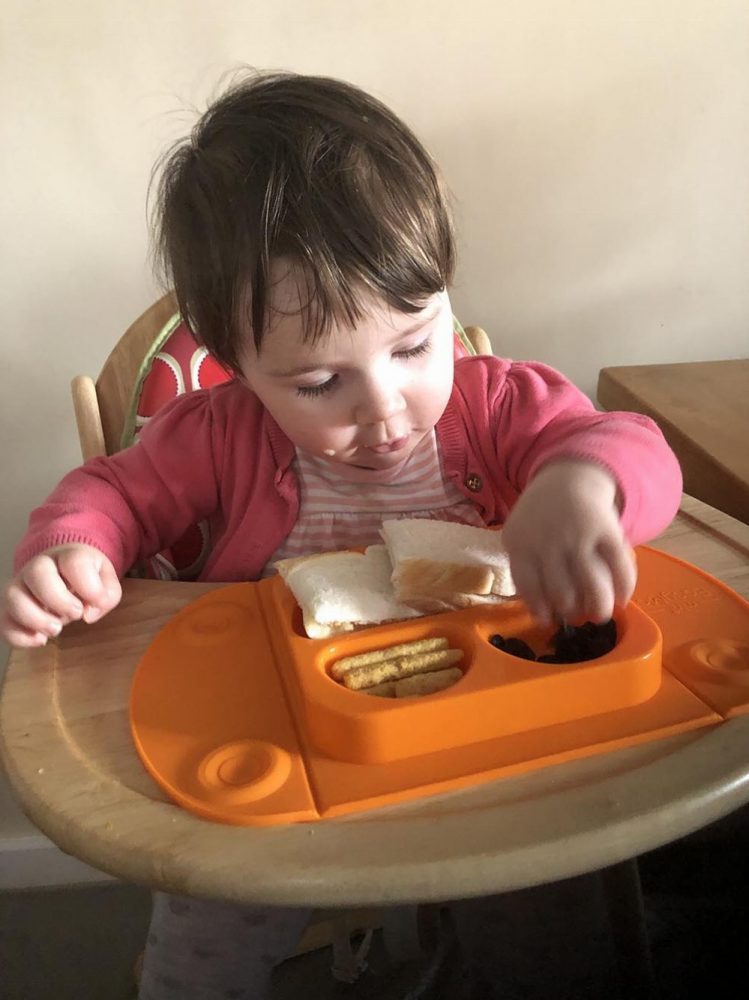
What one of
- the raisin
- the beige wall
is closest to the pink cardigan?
the raisin

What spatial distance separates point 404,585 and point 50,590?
24 centimetres

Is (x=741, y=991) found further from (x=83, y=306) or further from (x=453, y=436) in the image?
(x=83, y=306)

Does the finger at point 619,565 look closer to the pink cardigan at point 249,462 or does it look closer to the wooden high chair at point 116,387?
the pink cardigan at point 249,462

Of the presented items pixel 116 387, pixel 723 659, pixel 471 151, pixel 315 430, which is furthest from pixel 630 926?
pixel 471 151

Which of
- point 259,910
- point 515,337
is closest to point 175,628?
point 259,910

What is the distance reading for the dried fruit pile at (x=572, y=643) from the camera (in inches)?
19.1

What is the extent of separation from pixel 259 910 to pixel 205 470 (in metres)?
0.37

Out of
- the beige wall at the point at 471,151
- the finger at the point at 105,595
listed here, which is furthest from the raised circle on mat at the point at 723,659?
the beige wall at the point at 471,151

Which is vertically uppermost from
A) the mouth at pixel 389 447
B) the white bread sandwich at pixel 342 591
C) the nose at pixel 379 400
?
the nose at pixel 379 400

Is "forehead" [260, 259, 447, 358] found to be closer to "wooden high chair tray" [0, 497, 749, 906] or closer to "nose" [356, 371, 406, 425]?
"nose" [356, 371, 406, 425]

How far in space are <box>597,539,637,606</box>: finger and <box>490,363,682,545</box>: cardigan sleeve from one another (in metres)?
0.06

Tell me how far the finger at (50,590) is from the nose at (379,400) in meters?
0.24

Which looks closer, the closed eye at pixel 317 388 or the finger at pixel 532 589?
the finger at pixel 532 589

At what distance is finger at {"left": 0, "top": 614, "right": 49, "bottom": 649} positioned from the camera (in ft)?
1.77
